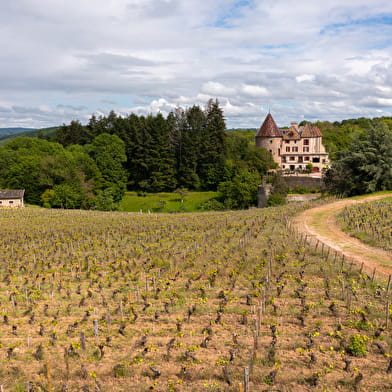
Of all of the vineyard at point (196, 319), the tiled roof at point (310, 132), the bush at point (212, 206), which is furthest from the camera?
the tiled roof at point (310, 132)

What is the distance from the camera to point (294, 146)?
209ft

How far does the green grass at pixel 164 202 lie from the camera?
2226 inches

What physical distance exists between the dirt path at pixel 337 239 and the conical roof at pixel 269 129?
35.2 m

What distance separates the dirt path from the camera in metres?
14.7

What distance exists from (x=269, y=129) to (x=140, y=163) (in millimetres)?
22925

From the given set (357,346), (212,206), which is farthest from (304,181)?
(357,346)

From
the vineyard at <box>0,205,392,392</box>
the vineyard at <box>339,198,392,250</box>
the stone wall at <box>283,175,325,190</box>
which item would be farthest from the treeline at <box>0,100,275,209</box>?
the vineyard at <box>0,205,392,392</box>

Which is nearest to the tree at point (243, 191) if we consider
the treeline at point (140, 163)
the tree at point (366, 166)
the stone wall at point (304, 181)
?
the treeline at point (140, 163)

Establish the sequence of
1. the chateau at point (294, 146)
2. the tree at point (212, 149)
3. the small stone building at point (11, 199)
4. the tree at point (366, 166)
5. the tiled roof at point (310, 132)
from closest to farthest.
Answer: the tree at point (366, 166)
the small stone building at point (11, 199)
the tiled roof at point (310, 132)
the chateau at point (294, 146)
the tree at point (212, 149)

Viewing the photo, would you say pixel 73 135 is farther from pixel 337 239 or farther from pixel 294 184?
pixel 337 239

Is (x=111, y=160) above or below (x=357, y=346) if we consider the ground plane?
above

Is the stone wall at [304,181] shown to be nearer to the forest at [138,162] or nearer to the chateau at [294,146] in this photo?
the forest at [138,162]

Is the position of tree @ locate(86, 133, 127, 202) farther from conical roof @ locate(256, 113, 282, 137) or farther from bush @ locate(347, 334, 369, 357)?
bush @ locate(347, 334, 369, 357)

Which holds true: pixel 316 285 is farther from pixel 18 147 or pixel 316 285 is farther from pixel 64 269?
pixel 18 147
